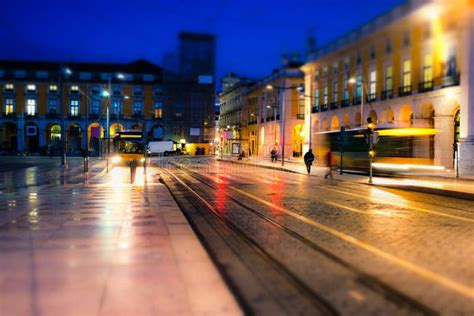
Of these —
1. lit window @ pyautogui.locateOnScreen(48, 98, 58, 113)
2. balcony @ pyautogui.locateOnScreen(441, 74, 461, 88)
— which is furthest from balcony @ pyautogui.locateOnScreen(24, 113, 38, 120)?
balcony @ pyautogui.locateOnScreen(441, 74, 461, 88)

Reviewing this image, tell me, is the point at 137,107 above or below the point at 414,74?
above

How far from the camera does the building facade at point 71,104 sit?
103 m

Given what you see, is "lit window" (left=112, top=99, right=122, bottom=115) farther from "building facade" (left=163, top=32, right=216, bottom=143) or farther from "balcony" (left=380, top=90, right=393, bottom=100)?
"balcony" (left=380, top=90, right=393, bottom=100)

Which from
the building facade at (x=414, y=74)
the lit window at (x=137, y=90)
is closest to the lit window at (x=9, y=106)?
the lit window at (x=137, y=90)

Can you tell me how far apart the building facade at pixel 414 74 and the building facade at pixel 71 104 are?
55206 millimetres

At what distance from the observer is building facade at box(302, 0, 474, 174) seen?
12.9 meters

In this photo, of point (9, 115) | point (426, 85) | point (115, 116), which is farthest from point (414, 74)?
point (9, 115)

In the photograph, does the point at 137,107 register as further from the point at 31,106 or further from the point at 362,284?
the point at 362,284

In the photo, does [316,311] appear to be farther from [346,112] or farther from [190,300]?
[346,112]

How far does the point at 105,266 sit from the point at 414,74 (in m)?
12.5

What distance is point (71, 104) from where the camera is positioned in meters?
106

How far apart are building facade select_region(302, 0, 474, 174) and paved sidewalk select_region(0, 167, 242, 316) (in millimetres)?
8026

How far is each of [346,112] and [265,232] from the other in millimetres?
44157

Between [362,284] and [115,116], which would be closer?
[362,284]
